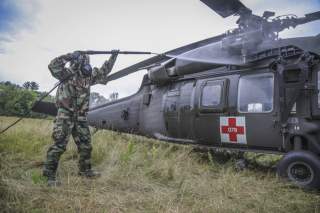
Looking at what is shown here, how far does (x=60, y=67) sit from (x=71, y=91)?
398mm

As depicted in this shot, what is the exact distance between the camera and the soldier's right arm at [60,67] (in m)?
4.21

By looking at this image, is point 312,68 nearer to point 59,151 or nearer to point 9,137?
point 59,151

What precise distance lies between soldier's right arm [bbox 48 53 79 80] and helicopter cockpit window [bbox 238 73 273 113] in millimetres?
3043

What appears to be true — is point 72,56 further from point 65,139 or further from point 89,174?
point 89,174

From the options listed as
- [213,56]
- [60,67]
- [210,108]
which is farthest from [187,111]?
[60,67]

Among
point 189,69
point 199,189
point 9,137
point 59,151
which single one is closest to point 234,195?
point 199,189

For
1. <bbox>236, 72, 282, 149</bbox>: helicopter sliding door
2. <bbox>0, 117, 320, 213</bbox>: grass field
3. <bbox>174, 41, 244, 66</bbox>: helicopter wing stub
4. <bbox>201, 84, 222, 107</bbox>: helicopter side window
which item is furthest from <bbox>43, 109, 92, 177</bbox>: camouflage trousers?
<bbox>236, 72, 282, 149</bbox>: helicopter sliding door

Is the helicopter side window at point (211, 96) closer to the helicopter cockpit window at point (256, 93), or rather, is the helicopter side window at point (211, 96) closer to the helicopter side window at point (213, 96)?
the helicopter side window at point (213, 96)

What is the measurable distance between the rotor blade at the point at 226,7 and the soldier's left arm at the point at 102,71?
184cm

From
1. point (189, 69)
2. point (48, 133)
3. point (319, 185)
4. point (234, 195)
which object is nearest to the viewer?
point (234, 195)

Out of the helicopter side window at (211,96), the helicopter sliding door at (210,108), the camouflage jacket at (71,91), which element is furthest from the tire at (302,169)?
the camouflage jacket at (71,91)

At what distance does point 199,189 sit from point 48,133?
522 cm

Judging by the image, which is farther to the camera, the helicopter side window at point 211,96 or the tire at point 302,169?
the helicopter side window at point 211,96

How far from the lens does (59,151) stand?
4.00 m
